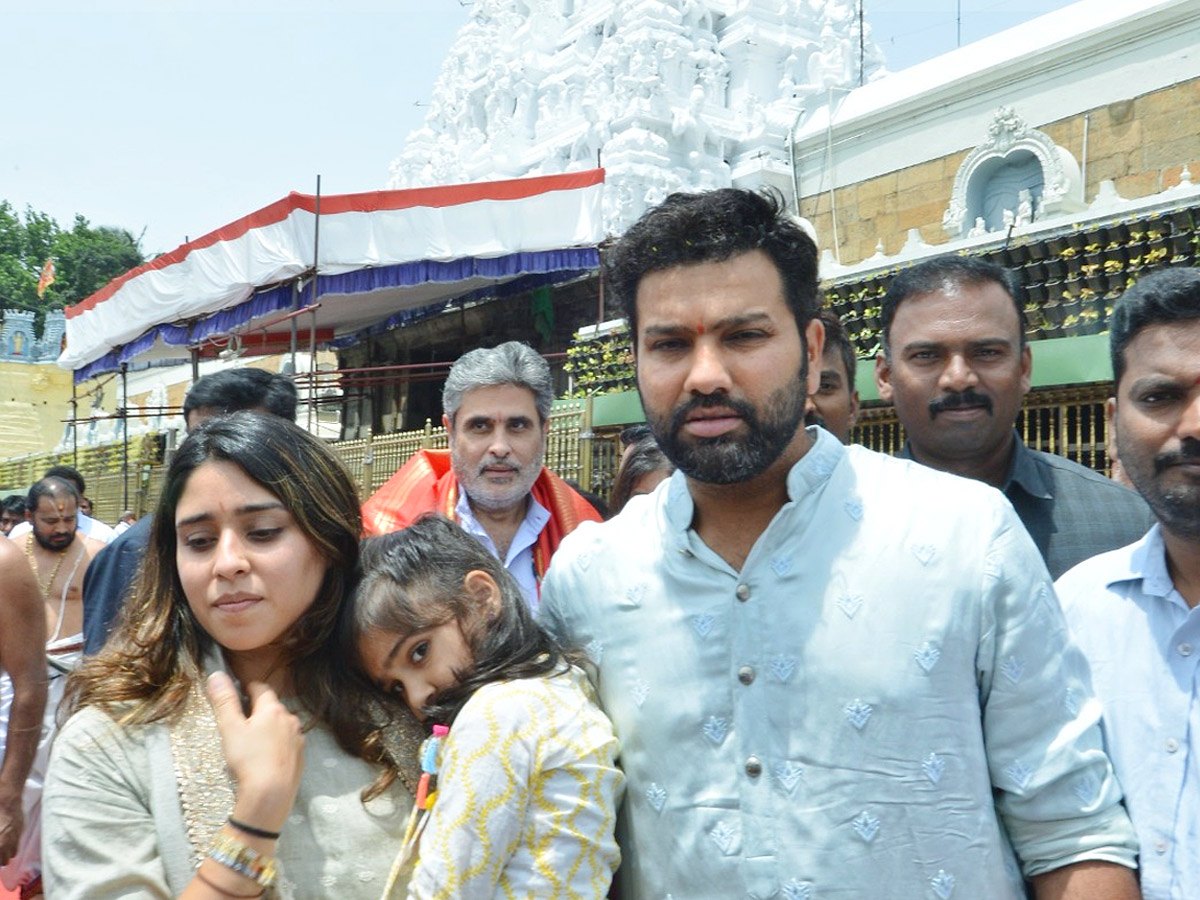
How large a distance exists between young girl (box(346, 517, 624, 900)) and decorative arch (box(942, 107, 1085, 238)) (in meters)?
12.0

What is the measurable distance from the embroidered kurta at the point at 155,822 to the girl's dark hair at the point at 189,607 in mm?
63

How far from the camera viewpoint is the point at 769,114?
1684 cm

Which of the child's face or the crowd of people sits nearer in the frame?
the crowd of people

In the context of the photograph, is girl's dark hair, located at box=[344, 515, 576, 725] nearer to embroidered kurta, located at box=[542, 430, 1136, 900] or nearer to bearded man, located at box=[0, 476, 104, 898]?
embroidered kurta, located at box=[542, 430, 1136, 900]

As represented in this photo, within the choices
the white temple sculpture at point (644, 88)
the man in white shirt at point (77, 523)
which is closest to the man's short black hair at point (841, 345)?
the man in white shirt at point (77, 523)

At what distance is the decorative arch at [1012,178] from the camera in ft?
41.8

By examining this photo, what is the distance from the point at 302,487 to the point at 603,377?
9.00 m

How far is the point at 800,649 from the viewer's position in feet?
5.30

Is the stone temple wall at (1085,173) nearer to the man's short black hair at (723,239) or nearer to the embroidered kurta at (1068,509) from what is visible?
the embroidered kurta at (1068,509)

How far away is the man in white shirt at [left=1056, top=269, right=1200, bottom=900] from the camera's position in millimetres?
1669

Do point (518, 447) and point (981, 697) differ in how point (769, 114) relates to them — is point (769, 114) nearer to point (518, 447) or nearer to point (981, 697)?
point (518, 447)

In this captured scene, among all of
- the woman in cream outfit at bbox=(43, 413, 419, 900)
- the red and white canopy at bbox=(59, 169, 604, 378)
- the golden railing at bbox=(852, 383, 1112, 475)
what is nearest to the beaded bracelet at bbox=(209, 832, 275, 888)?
the woman in cream outfit at bbox=(43, 413, 419, 900)

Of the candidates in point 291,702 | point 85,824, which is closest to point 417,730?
point 291,702

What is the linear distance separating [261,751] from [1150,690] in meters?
1.41
